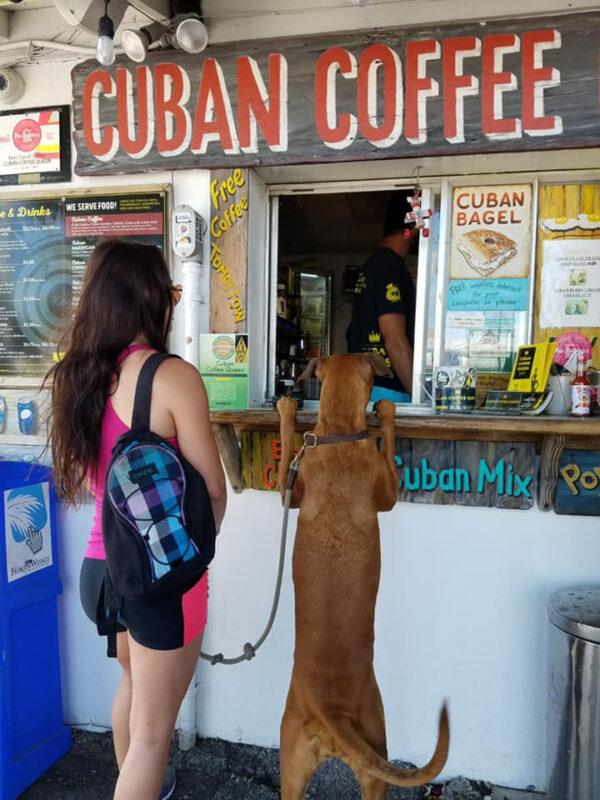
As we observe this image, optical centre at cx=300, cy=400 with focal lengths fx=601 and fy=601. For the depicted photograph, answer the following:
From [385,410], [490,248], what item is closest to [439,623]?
[385,410]

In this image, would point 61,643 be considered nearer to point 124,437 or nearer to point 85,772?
point 85,772

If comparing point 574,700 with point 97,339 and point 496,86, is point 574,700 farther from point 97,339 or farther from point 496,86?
point 496,86

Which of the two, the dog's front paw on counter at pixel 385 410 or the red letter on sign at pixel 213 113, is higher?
the red letter on sign at pixel 213 113

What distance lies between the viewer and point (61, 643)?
11.0ft

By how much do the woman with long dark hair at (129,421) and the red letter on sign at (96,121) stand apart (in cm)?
149

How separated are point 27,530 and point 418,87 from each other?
279 cm

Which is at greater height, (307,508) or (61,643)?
(307,508)

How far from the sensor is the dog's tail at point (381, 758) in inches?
69.9

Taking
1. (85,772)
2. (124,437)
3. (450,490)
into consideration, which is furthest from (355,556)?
(85,772)

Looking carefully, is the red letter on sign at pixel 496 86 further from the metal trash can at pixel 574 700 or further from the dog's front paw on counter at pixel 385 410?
the metal trash can at pixel 574 700

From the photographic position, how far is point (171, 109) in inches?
120

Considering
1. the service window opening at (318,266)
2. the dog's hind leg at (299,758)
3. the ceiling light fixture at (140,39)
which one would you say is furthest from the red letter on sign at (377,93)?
the dog's hind leg at (299,758)

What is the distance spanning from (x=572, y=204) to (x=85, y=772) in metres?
3.70

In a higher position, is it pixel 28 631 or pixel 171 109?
pixel 171 109
